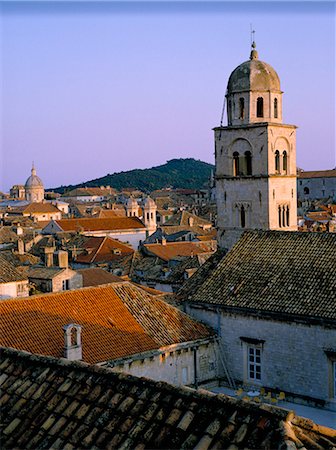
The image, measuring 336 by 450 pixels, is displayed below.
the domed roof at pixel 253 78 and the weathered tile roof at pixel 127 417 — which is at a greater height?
the domed roof at pixel 253 78

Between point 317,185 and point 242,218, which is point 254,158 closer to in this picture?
point 242,218

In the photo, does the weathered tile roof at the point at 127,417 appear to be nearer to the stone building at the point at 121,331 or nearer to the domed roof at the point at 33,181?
the stone building at the point at 121,331

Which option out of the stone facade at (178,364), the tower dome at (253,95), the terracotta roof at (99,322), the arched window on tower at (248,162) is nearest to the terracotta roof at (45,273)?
the terracotta roof at (99,322)

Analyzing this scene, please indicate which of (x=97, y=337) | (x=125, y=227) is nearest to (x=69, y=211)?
(x=125, y=227)

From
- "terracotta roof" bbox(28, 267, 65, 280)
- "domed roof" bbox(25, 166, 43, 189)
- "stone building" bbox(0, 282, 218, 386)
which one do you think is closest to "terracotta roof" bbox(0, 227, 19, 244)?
"terracotta roof" bbox(28, 267, 65, 280)

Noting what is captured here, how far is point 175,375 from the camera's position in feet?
73.7

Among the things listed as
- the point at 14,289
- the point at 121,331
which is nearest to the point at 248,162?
the point at 121,331

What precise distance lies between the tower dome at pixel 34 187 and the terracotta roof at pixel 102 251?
280 feet

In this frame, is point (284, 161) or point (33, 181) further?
point (33, 181)

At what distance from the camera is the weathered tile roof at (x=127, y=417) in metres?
6.64

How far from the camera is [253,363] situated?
23.5 metres

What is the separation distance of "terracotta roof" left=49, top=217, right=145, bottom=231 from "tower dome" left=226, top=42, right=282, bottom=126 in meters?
51.4

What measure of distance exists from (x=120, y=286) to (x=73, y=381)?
54.0ft

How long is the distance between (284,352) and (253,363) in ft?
5.87
